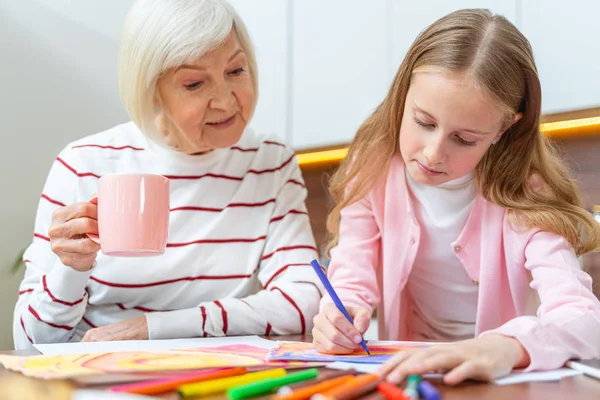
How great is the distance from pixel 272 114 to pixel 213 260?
2.91 ft

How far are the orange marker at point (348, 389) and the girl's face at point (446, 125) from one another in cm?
46

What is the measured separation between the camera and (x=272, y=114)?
205cm

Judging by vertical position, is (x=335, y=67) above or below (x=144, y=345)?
above

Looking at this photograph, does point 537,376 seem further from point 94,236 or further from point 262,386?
point 94,236

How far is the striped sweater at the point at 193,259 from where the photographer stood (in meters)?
1.09

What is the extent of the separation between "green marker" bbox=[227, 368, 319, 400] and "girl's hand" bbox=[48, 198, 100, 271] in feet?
1.67

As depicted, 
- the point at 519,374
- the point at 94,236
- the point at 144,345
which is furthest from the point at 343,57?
the point at 519,374

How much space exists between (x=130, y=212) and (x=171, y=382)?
379mm

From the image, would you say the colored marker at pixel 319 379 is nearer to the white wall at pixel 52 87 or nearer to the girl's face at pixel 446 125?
the girl's face at pixel 446 125

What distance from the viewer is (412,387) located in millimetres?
558

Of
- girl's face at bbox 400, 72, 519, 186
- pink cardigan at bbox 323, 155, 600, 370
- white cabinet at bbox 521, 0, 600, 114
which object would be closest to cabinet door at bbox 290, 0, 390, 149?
white cabinet at bbox 521, 0, 600, 114

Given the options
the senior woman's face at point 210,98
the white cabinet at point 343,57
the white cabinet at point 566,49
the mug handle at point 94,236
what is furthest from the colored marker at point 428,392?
the white cabinet at point 343,57

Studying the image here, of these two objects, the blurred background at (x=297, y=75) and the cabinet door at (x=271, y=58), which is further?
the cabinet door at (x=271, y=58)

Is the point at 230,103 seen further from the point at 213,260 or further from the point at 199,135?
the point at 213,260
